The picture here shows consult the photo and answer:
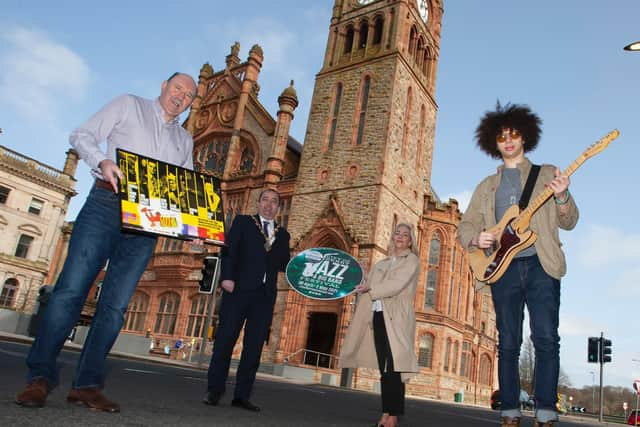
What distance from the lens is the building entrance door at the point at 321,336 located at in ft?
70.5

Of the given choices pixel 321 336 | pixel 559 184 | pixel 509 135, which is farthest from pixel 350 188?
pixel 559 184

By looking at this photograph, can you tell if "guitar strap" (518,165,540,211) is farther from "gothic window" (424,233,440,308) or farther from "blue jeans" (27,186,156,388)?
"gothic window" (424,233,440,308)

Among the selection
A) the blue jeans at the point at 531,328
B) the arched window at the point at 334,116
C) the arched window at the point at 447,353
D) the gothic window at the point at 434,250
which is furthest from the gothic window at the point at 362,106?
the blue jeans at the point at 531,328

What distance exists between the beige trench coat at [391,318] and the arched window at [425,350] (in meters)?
18.8

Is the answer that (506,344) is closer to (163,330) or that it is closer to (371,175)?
(371,175)

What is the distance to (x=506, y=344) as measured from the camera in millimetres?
3666

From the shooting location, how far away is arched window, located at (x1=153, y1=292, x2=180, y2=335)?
26391 millimetres

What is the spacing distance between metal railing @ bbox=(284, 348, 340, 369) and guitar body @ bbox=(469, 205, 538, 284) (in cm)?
1653

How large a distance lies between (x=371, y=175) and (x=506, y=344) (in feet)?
59.8

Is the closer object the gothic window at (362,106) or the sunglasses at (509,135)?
the sunglasses at (509,135)

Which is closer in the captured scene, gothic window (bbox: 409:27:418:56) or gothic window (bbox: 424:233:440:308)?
gothic window (bbox: 424:233:440:308)

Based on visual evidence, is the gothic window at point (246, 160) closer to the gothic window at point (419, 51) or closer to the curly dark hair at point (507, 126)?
the gothic window at point (419, 51)

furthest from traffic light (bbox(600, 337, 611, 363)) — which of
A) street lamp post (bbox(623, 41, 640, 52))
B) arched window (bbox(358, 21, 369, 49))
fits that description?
arched window (bbox(358, 21, 369, 49))

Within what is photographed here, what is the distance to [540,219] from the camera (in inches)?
149
